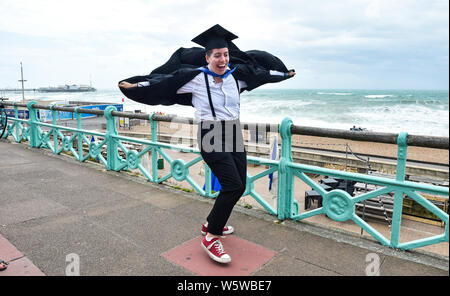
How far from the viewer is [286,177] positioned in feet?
11.7

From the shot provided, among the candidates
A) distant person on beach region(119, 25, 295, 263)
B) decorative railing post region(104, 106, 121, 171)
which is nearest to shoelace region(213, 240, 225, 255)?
distant person on beach region(119, 25, 295, 263)

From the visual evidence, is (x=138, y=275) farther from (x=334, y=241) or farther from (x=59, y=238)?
(x=334, y=241)

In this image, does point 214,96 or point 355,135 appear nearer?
point 214,96

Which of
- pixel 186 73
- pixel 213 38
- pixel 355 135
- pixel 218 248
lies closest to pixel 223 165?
pixel 218 248

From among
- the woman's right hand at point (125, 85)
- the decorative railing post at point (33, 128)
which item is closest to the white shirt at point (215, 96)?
the woman's right hand at point (125, 85)

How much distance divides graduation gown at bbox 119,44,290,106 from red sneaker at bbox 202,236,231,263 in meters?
1.19

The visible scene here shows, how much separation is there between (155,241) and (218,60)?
171 centimetres

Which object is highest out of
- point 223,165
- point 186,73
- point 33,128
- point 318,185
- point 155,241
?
point 186,73

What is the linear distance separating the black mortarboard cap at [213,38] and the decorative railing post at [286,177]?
44.9 inches

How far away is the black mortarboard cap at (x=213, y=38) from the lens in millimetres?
2672

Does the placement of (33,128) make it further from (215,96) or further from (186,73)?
(215,96)

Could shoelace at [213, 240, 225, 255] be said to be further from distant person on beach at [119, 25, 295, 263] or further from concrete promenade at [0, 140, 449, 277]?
concrete promenade at [0, 140, 449, 277]
